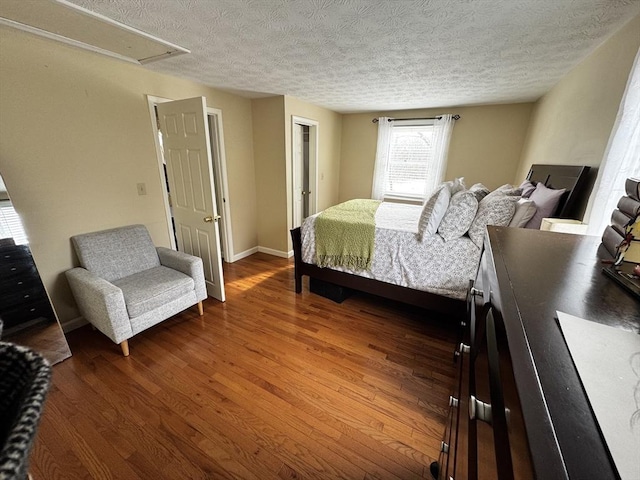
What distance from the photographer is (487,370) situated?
575 millimetres

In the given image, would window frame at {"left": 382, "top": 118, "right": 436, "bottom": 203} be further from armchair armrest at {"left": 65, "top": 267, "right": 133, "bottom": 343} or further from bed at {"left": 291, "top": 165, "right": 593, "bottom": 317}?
armchair armrest at {"left": 65, "top": 267, "right": 133, "bottom": 343}

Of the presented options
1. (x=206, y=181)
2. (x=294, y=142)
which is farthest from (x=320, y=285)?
(x=294, y=142)

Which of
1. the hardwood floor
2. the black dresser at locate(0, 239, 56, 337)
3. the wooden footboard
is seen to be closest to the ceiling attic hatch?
the black dresser at locate(0, 239, 56, 337)

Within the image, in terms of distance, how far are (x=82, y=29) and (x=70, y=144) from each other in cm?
85

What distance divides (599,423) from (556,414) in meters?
0.04

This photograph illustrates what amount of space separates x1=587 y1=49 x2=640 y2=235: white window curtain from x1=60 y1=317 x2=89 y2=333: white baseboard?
383cm

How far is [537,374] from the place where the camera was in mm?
401

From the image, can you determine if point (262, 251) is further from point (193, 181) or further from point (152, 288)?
point (152, 288)

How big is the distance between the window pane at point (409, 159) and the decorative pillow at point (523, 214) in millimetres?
2597

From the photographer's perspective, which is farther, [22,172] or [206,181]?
[206,181]

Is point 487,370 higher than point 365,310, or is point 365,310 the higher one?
point 487,370

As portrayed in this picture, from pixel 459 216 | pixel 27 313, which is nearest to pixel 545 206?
pixel 459 216

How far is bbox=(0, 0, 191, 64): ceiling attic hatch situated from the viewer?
138 cm

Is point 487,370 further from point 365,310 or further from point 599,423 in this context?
point 365,310
